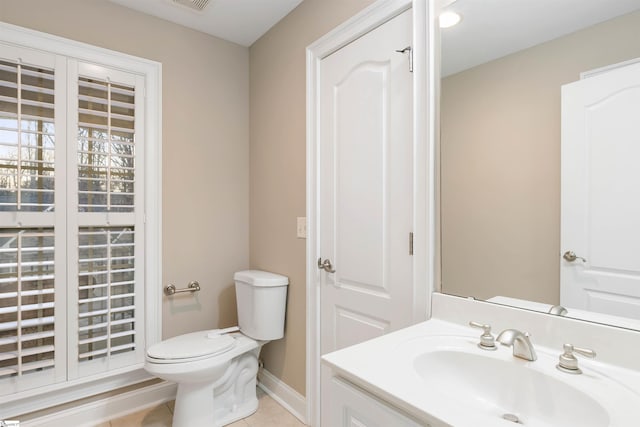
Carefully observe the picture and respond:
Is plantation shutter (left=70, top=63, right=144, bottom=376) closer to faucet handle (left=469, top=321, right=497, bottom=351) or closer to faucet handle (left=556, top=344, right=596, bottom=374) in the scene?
faucet handle (left=469, top=321, right=497, bottom=351)

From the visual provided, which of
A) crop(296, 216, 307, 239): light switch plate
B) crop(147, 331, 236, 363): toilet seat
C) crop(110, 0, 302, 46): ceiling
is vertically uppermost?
crop(110, 0, 302, 46): ceiling

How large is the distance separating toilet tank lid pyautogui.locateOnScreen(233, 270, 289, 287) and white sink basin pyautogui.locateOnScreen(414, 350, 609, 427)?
1241 millimetres

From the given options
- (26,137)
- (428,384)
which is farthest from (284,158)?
(428,384)

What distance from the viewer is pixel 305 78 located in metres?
1.98

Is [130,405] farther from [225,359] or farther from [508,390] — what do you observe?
[508,390]

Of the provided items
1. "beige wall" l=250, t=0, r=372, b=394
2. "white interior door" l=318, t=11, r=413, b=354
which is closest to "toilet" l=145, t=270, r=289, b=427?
"beige wall" l=250, t=0, r=372, b=394

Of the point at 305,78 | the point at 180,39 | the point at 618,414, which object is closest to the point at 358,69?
the point at 305,78

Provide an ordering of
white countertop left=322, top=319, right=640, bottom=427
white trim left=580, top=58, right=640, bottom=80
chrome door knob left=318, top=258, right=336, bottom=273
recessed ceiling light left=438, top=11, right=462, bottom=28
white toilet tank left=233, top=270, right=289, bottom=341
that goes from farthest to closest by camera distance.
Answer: white toilet tank left=233, top=270, right=289, bottom=341 < chrome door knob left=318, top=258, right=336, bottom=273 < recessed ceiling light left=438, top=11, right=462, bottom=28 < white trim left=580, top=58, right=640, bottom=80 < white countertop left=322, top=319, right=640, bottom=427

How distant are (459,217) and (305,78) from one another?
1228 mm

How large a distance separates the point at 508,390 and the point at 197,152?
2157 mm

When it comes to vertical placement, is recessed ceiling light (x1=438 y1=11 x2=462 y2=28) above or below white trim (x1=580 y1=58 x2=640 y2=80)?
above

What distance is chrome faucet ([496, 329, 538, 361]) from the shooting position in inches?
35.5

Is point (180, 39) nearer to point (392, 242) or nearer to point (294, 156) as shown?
point (294, 156)

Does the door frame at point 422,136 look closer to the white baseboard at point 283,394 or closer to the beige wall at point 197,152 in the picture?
the white baseboard at point 283,394
